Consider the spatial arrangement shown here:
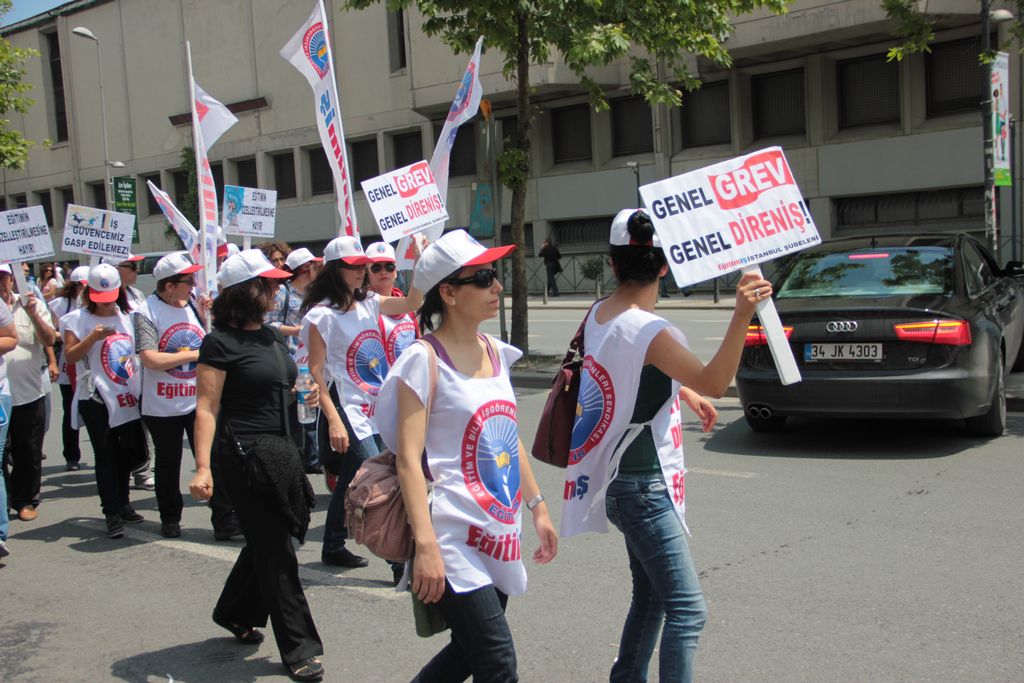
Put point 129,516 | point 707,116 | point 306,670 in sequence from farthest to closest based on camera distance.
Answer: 1. point 707,116
2. point 129,516
3. point 306,670

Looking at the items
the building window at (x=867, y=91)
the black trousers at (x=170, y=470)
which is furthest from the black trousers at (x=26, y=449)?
the building window at (x=867, y=91)

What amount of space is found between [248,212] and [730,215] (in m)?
10.2

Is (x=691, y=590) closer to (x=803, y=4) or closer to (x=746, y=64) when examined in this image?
(x=803, y=4)

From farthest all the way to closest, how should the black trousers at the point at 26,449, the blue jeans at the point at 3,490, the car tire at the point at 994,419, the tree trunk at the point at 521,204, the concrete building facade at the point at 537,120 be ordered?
the concrete building facade at the point at 537,120, the tree trunk at the point at 521,204, the car tire at the point at 994,419, the black trousers at the point at 26,449, the blue jeans at the point at 3,490

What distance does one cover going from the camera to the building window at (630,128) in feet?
97.7

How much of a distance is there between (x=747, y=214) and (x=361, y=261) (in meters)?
2.96

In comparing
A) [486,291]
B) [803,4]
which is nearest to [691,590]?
[486,291]

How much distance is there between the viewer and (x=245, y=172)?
135ft

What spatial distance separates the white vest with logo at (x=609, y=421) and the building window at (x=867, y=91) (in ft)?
78.2

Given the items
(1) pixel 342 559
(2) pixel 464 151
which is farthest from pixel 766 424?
(2) pixel 464 151

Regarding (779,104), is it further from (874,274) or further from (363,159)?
(874,274)

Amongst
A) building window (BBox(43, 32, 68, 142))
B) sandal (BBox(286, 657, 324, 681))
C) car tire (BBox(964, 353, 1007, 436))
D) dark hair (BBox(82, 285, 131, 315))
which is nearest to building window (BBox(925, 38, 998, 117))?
car tire (BBox(964, 353, 1007, 436))

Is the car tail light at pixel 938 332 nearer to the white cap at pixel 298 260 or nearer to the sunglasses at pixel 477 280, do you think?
the white cap at pixel 298 260

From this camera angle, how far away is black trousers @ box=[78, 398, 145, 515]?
22.4 feet
